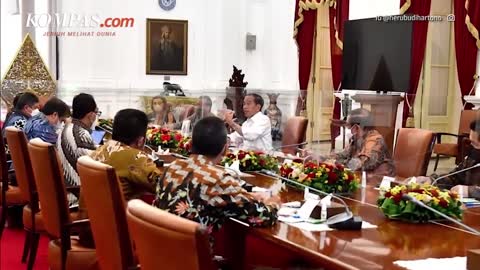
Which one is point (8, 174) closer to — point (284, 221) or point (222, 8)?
point (284, 221)

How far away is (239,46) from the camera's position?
12148 millimetres

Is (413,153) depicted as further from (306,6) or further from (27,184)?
(306,6)

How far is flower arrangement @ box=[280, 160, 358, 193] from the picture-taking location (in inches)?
133

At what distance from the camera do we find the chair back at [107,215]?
8.59ft

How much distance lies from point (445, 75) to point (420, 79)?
486mm

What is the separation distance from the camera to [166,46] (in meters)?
11.8

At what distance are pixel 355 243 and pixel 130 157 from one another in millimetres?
1322

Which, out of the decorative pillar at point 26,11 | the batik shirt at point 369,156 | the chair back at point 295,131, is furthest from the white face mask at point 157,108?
the decorative pillar at point 26,11

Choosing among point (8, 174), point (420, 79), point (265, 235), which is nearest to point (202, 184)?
point (265, 235)

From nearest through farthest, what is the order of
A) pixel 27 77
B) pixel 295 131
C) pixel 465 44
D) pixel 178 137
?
pixel 178 137 < pixel 295 131 < pixel 465 44 < pixel 27 77

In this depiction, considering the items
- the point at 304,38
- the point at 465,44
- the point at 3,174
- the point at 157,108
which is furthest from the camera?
the point at 304,38

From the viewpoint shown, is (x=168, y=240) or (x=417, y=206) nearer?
(x=168, y=240)

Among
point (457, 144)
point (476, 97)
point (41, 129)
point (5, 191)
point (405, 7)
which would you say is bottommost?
point (5, 191)

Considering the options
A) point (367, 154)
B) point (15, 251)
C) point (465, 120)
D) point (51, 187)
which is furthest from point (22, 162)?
point (465, 120)
